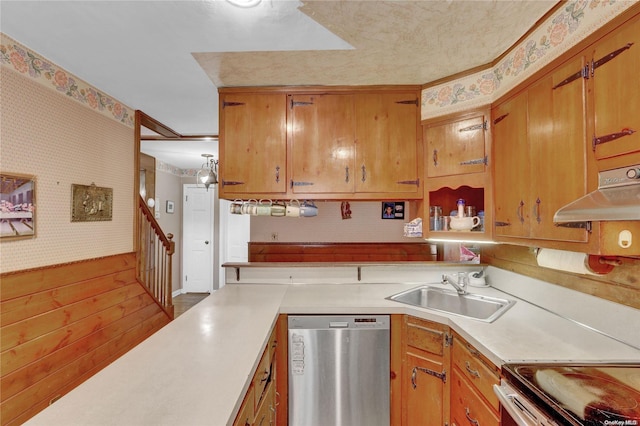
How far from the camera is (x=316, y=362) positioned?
6.16ft

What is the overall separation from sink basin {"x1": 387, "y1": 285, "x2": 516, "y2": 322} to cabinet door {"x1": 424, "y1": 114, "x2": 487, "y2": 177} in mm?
901

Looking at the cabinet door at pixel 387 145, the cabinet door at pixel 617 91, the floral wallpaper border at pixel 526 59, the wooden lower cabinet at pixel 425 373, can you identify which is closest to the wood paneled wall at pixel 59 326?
the cabinet door at pixel 387 145

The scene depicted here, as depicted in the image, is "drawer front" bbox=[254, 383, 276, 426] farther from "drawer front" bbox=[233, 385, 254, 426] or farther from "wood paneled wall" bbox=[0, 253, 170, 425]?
"wood paneled wall" bbox=[0, 253, 170, 425]

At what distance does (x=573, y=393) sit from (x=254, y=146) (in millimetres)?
2179

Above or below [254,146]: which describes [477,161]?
below

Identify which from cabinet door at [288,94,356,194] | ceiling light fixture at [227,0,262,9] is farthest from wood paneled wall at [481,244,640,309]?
ceiling light fixture at [227,0,262,9]

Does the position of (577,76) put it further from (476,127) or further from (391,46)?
(391,46)

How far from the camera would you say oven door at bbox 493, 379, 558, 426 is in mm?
963

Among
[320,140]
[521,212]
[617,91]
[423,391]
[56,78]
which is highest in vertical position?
[56,78]

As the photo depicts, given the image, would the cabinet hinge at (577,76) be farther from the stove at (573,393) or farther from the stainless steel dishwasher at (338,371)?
the stainless steel dishwasher at (338,371)

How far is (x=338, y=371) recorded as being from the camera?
1.87 meters

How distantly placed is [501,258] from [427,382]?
1132 mm

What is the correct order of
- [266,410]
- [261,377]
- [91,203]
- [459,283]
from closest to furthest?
[261,377]
[266,410]
[459,283]
[91,203]

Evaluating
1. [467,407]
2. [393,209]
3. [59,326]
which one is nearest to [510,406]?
[467,407]
